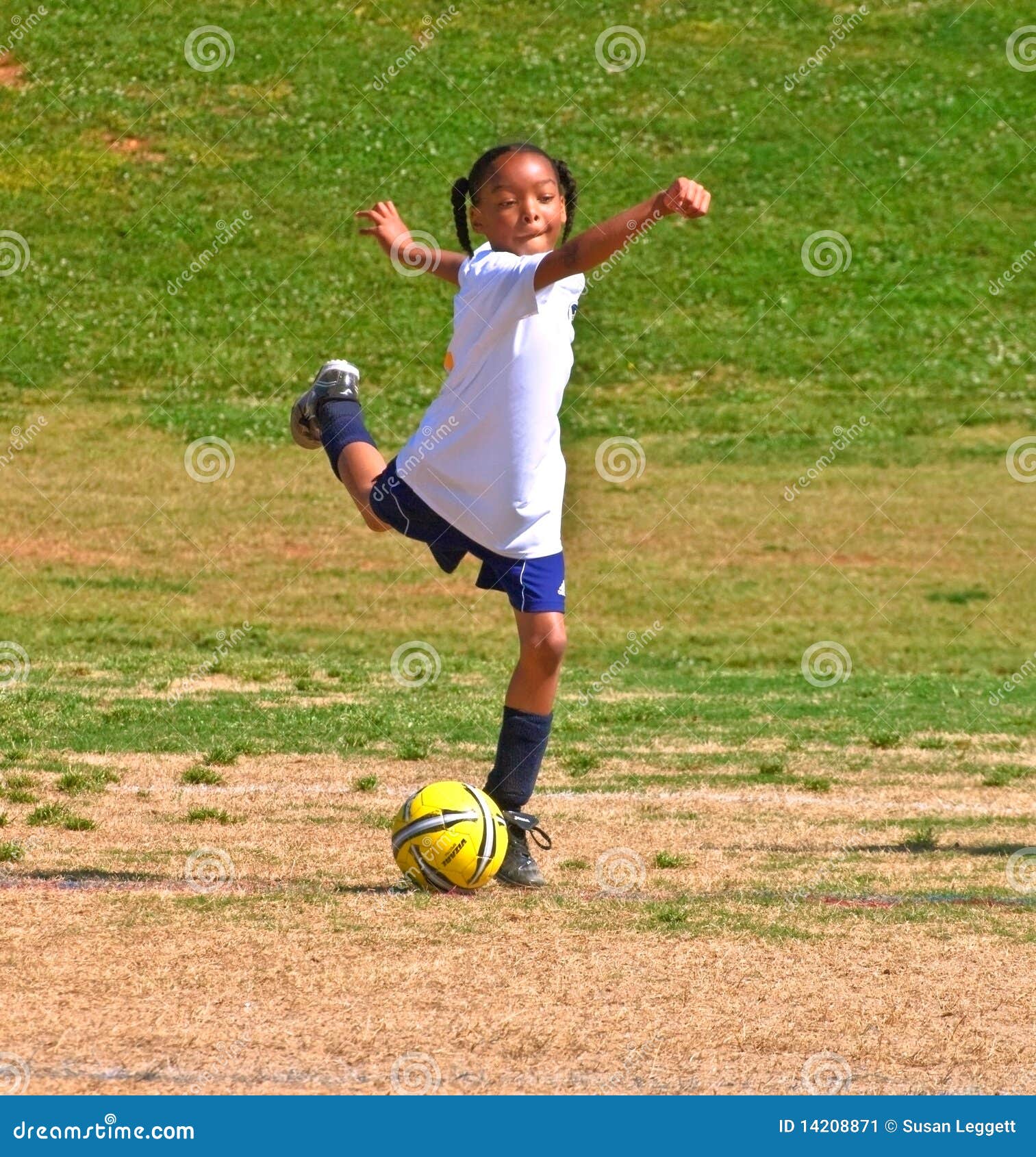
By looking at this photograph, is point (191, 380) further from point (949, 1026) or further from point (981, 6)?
point (949, 1026)

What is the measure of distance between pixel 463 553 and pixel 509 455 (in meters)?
0.47

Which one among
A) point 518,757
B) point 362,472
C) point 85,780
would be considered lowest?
point 85,780

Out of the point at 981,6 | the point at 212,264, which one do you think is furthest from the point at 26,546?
the point at 981,6

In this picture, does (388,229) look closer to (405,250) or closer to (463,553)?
(405,250)

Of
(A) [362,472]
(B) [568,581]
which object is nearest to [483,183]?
(A) [362,472]

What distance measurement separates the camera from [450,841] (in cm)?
660

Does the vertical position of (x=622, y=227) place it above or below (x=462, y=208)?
below

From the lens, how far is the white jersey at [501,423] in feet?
21.8

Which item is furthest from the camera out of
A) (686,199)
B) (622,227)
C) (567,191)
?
(567,191)

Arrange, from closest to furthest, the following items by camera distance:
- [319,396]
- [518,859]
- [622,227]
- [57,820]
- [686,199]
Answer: [686,199] < [622,227] < [518,859] < [319,396] < [57,820]

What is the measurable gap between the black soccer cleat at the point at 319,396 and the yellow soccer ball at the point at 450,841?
61.9 inches

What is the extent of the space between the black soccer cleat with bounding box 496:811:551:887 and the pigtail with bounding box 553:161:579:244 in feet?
7.29

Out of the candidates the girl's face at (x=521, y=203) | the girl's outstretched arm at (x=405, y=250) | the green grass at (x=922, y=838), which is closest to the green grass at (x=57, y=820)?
the girl's outstretched arm at (x=405, y=250)

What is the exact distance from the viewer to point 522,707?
695 centimetres
